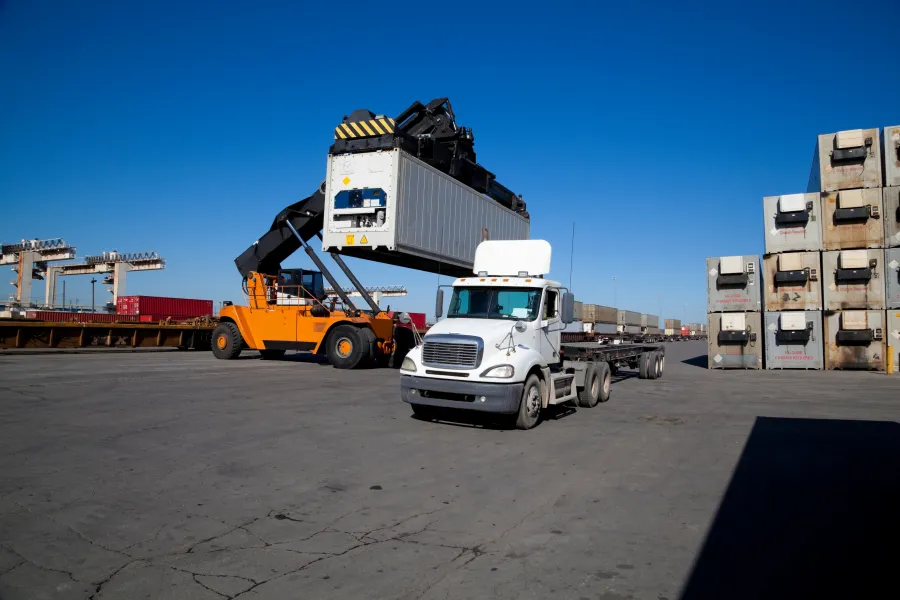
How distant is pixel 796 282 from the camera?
2047 cm

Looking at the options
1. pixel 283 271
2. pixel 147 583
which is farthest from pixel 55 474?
pixel 283 271

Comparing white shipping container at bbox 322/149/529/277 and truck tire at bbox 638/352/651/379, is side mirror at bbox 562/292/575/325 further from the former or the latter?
truck tire at bbox 638/352/651/379

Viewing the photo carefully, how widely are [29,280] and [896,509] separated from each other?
2960 inches

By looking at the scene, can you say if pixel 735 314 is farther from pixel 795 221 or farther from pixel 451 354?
pixel 451 354

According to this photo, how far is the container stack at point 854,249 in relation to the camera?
19.7 meters

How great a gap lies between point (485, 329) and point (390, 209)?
23.1 feet

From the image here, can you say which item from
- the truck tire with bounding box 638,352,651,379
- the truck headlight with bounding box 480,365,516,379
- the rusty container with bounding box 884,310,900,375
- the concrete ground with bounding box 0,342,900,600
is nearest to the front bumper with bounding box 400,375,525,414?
the truck headlight with bounding box 480,365,516,379

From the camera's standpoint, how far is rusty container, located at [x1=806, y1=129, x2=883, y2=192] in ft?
65.3

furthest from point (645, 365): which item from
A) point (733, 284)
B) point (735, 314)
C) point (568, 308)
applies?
point (568, 308)

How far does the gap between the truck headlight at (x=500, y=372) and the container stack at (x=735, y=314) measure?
1623 centimetres

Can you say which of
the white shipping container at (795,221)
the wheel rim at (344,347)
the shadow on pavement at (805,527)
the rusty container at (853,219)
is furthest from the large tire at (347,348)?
the rusty container at (853,219)

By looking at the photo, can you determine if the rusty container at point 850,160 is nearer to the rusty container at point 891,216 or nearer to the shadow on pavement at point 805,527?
the rusty container at point 891,216

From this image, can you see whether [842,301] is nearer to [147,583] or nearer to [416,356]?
[416,356]

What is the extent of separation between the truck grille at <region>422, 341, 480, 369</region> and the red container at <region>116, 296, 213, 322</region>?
29352 mm
